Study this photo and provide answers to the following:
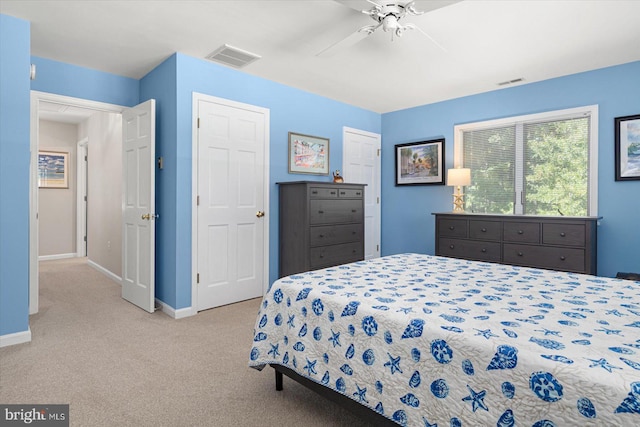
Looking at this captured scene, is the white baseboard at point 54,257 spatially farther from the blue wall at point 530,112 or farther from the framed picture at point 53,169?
the blue wall at point 530,112

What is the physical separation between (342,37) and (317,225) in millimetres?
1932

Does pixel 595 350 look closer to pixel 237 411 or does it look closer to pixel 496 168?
pixel 237 411

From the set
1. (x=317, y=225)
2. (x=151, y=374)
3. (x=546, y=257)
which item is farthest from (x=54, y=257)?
(x=546, y=257)

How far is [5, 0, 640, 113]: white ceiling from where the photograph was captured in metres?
2.67

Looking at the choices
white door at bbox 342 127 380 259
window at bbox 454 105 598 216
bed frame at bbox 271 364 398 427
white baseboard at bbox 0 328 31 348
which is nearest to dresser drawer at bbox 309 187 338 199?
white door at bbox 342 127 380 259

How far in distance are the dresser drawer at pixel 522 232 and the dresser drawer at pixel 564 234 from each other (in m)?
0.07

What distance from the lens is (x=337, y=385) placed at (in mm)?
1621

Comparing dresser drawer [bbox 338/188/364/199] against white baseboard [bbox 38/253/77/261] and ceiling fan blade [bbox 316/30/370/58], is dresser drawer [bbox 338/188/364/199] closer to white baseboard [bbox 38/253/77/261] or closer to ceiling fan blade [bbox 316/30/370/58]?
ceiling fan blade [bbox 316/30/370/58]

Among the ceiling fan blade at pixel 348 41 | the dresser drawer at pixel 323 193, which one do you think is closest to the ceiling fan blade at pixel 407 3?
the ceiling fan blade at pixel 348 41

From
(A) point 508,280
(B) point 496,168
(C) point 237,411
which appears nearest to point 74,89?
(C) point 237,411

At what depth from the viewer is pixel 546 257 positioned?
3.70 meters

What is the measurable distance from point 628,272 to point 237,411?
12.9ft

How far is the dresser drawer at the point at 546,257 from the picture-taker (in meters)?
3.53

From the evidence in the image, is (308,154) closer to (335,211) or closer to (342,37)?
(335,211)
